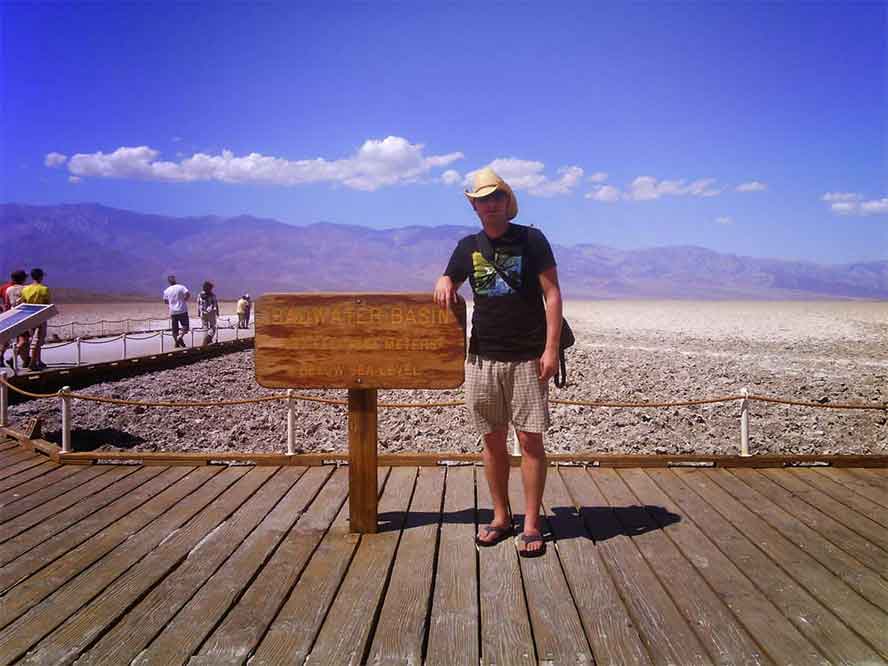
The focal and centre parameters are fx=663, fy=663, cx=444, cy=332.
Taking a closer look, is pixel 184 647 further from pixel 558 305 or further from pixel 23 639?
pixel 558 305

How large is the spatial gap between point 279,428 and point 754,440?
25.2 ft

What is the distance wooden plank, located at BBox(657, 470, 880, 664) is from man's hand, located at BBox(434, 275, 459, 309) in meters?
1.82

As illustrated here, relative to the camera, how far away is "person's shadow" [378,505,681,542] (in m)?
3.50

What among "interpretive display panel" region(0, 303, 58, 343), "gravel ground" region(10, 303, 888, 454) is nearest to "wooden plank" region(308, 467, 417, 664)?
"gravel ground" region(10, 303, 888, 454)

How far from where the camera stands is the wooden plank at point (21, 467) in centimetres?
465

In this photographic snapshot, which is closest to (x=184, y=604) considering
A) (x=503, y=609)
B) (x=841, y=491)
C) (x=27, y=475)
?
(x=503, y=609)

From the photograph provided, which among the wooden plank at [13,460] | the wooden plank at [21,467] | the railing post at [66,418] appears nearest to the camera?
the wooden plank at [21,467]

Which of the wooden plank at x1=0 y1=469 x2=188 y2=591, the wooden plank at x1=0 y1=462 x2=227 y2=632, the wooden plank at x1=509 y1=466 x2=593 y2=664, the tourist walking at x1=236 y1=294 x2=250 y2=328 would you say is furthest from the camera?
the tourist walking at x1=236 y1=294 x2=250 y2=328

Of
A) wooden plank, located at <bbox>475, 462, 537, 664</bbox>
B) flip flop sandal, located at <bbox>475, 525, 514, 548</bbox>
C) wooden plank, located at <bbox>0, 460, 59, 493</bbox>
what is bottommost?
wooden plank, located at <bbox>0, 460, 59, 493</bbox>

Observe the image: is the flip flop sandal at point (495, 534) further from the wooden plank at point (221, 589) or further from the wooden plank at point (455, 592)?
the wooden plank at point (221, 589)

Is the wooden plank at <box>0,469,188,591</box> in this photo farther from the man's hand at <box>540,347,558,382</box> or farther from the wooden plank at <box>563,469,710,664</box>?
the wooden plank at <box>563,469,710,664</box>

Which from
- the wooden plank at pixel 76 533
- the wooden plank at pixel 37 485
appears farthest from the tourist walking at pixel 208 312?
the wooden plank at pixel 76 533

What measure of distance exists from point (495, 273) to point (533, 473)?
0.97 metres

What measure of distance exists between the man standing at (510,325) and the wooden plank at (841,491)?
202 centimetres
